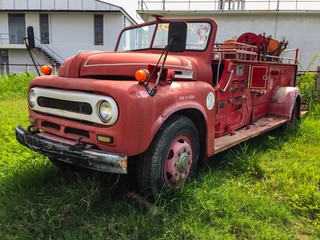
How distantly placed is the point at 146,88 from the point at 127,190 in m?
1.20

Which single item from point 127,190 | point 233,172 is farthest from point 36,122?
point 233,172

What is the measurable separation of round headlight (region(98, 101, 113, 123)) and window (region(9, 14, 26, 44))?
22552 millimetres

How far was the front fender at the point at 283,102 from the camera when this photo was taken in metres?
5.26

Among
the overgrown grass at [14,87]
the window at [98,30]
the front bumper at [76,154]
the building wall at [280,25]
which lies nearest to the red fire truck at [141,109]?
the front bumper at [76,154]

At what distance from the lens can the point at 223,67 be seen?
4160 millimetres

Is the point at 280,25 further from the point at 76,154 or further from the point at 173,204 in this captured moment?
the point at 76,154

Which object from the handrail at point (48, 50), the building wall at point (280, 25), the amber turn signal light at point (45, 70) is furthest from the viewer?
the handrail at point (48, 50)

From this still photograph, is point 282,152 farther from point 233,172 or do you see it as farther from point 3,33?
point 3,33

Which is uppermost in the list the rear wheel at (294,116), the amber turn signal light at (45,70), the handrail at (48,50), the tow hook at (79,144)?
the handrail at (48,50)

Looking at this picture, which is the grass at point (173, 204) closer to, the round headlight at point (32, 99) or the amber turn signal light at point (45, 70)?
the round headlight at point (32, 99)

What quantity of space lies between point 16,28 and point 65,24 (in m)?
4.15

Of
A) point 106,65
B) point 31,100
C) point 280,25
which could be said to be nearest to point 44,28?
point 280,25

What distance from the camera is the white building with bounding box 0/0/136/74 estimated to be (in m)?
20.4

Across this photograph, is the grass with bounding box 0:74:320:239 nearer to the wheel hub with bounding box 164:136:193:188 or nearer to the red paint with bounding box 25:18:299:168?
the wheel hub with bounding box 164:136:193:188
